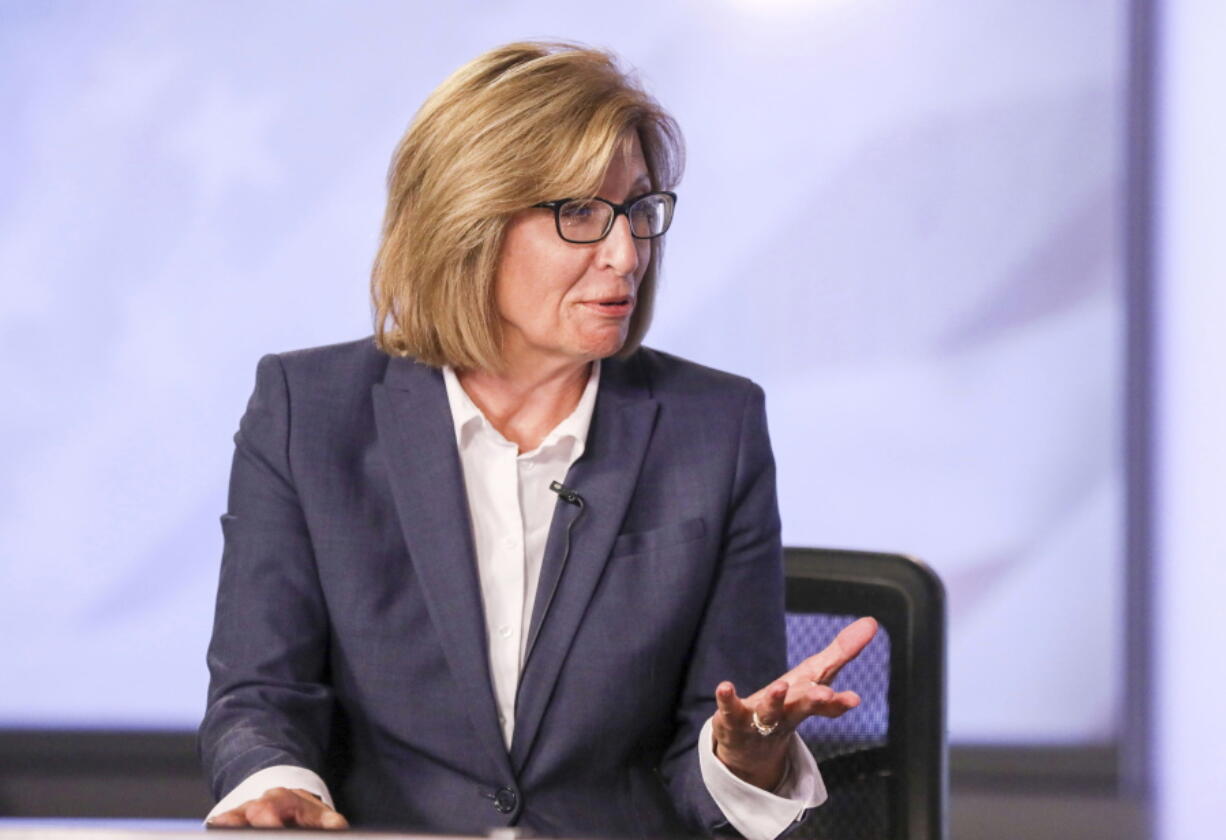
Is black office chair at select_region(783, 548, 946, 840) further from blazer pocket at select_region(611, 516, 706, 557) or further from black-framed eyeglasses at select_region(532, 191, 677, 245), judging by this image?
black-framed eyeglasses at select_region(532, 191, 677, 245)

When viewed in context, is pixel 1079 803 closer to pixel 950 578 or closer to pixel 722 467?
pixel 950 578

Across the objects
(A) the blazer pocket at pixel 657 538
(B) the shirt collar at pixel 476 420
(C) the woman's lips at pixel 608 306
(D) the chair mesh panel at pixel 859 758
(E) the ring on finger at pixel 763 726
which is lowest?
(D) the chair mesh panel at pixel 859 758

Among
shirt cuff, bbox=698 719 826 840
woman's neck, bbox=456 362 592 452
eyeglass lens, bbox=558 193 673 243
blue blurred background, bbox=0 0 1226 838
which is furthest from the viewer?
blue blurred background, bbox=0 0 1226 838

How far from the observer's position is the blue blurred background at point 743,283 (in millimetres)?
3078

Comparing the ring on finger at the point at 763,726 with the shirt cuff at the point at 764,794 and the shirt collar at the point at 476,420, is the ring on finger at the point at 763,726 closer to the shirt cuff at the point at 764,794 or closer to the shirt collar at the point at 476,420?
the shirt cuff at the point at 764,794

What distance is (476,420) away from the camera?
1546 millimetres

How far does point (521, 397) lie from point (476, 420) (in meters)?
0.08

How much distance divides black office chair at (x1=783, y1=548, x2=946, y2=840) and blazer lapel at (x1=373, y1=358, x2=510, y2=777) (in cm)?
42

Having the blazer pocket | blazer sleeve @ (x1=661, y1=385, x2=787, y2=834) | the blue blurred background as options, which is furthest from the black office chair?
the blue blurred background

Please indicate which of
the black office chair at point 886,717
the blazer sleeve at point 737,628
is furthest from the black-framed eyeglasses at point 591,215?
the black office chair at point 886,717

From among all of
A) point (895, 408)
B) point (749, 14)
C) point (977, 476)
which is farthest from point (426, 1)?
point (977, 476)

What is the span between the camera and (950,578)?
3.17 metres

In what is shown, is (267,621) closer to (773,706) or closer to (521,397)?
(521,397)

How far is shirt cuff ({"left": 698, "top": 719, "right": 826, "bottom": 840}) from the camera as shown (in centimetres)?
140
